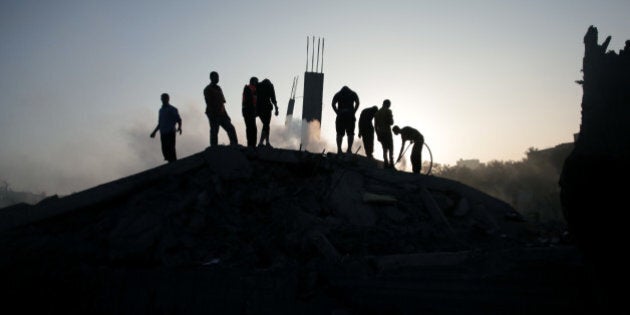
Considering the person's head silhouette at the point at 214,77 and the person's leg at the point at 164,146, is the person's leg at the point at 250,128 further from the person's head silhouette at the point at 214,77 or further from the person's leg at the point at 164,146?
the person's leg at the point at 164,146

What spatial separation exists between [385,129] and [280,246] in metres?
4.54

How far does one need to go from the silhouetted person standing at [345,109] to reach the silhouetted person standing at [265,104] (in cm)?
138

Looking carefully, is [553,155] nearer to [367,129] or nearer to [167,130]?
[367,129]

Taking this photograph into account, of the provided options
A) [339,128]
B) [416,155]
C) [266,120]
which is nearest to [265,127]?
[266,120]

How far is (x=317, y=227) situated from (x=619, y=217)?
4.68 metres

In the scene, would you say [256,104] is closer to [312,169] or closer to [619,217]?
[312,169]

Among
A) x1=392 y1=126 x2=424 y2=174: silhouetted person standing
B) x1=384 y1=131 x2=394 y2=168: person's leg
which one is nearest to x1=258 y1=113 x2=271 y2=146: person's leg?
x1=384 y1=131 x2=394 y2=168: person's leg

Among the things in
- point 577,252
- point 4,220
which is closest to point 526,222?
point 577,252

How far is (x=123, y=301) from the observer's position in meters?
Result: 5.33

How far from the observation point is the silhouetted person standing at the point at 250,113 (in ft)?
28.4

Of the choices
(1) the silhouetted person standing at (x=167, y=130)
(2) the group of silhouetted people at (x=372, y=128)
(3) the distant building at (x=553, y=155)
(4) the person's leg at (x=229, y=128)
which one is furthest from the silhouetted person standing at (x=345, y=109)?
(3) the distant building at (x=553, y=155)

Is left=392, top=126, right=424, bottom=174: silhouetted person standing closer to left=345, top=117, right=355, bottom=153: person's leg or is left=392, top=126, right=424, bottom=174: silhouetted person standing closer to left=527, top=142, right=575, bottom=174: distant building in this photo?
left=345, top=117, right=355, bottom=153: person's leg

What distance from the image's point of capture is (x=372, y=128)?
1014 centimetres

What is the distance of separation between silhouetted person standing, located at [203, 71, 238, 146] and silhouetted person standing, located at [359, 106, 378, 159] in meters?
3.12
